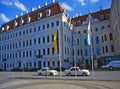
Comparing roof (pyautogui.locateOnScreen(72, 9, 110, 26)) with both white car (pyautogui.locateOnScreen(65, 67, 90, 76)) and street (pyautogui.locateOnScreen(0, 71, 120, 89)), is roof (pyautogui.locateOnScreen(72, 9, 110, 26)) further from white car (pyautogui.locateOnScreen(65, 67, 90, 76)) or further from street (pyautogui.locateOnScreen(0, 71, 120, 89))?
street (pyautogui.locateOnScreen(0, 71, 120, 89))

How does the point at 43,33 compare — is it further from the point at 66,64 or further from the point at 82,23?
the point at 82,23

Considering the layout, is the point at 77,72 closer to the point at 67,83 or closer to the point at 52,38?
the point at 67,83

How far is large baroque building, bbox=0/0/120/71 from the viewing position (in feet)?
161

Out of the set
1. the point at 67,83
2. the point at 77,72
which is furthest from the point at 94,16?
the point at 67,83

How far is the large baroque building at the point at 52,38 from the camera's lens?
49.0m

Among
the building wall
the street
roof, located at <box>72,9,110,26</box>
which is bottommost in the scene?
the street

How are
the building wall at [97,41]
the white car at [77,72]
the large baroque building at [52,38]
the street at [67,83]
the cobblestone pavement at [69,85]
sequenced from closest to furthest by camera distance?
the cobblestone pavement at [69,85], the street at [67,83], the white car at [77,72], the large baroque building at [52,38], the building wall at [97,41]

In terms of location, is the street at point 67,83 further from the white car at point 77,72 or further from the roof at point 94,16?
the roof at point 94,16

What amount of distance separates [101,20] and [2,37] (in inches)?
1539

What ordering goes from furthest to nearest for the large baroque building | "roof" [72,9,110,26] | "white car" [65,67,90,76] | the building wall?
"roof" [72,9,110,26] → the building wall → the large baroque building → "white car" [65,67,90,76]

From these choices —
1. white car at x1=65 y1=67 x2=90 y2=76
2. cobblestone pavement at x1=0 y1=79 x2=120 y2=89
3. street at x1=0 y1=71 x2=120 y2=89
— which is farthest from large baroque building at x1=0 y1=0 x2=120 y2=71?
cobblestone pavement at x1=0 y1=79 x2=120 y2=89

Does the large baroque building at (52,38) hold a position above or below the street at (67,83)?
above

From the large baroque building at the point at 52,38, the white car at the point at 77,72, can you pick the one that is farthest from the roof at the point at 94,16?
the white car at the point at 77,72

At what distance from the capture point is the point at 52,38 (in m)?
49.6
